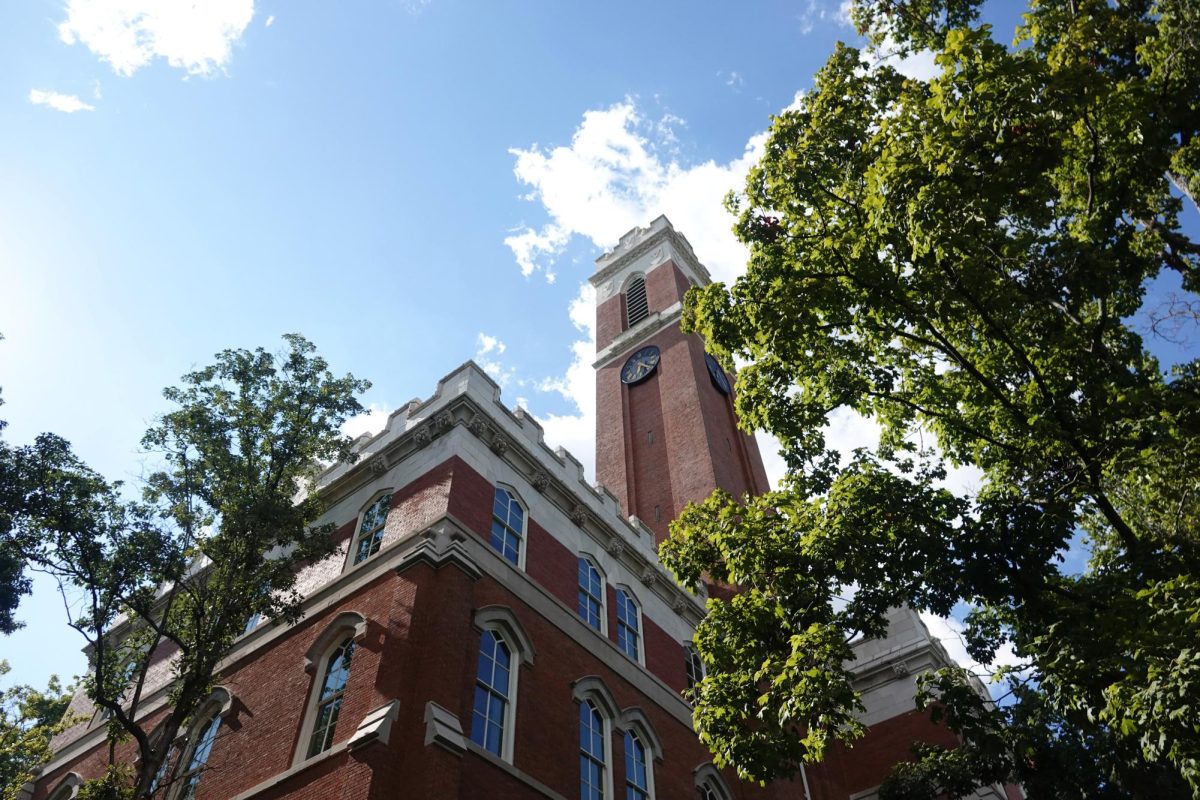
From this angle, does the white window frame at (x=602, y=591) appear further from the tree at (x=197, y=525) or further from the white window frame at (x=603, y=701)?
the tree at (x=197, y=525)

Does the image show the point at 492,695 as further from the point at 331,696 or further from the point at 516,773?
the point at 331,696

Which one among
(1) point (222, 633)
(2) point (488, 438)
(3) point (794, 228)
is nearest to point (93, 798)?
(1) point (222, 633)

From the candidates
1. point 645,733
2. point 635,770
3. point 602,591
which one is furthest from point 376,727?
point 602,591

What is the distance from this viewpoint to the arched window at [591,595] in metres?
19.9

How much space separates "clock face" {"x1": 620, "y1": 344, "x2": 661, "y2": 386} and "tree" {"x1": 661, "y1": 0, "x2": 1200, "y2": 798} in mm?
23315

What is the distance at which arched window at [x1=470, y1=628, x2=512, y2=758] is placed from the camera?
49.0ft

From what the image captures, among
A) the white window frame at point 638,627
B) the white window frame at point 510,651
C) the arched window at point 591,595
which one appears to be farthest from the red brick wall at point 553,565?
the white window frame at point 510,651

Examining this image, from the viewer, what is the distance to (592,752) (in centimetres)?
1738

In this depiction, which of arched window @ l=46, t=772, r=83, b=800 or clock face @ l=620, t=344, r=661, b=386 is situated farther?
clock face @ l=620, t=344, r=661, b=386

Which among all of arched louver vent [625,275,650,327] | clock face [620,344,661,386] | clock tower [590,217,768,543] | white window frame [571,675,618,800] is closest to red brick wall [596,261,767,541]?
clock tower [590,217,768,543]

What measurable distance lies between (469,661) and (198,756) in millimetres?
6323

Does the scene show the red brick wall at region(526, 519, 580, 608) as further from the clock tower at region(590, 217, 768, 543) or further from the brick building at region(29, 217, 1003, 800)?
the clock tower at region(590, 217, 768, 543)

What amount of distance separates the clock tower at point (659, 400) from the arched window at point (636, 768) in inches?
475

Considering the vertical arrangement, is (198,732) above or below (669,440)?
below
